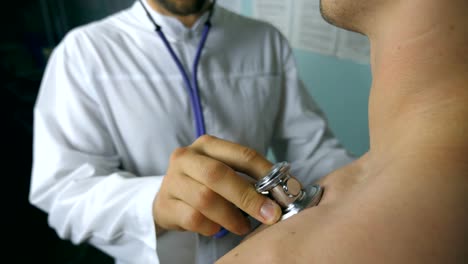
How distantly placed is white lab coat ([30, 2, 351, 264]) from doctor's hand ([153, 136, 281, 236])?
0.10 meters

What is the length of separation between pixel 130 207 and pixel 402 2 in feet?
1.59

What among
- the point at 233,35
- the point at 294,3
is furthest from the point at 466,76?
the point at 294,3

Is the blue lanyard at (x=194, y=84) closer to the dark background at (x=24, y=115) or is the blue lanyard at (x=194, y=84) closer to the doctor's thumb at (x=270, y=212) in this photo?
the doctor's thumb at (x=270, y=212)

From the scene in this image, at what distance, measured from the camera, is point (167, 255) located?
48cm

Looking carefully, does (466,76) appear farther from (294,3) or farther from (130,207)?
(294,3)

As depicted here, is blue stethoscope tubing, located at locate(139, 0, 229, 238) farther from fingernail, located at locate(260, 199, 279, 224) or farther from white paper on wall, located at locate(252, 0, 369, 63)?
white paper on wall, located at locate(252, 0, 369, 63)

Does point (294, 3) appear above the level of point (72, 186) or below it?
above

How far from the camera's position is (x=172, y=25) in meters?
0.75

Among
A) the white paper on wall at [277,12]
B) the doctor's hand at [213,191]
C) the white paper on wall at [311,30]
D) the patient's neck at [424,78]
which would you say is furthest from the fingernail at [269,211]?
the white paper on wall at [277,12]

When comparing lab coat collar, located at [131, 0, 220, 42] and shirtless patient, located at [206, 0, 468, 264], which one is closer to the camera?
shirtless patient, located at [206, 0, 468, 264]

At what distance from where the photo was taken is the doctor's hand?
1.32 feet

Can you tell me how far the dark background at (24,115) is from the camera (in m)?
1.24

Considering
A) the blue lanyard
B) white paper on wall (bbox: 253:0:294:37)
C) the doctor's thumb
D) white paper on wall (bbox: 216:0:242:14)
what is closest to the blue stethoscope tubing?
the blue lanyard

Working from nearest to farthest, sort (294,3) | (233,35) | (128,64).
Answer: (128,64) → (233,35) → (294,3)
